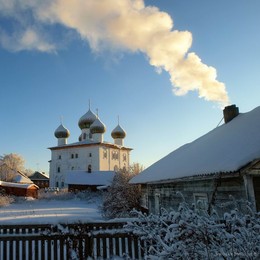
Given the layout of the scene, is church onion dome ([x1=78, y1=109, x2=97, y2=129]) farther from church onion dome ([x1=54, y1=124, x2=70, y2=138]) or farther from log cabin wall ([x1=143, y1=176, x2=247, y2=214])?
log cabin wall ([x1=143, y1=176, x2=247, y2=214])

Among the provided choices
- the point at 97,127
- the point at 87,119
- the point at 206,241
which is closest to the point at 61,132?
the point at 87,119

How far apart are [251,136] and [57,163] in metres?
66.4

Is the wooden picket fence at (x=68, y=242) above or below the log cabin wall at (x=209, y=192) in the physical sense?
below

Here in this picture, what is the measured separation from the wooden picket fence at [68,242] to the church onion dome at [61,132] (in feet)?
226

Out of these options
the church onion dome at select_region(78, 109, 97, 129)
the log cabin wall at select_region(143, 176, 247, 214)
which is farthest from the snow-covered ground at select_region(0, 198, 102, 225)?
the church onion dome at select_region(78, 109, 97, 129)

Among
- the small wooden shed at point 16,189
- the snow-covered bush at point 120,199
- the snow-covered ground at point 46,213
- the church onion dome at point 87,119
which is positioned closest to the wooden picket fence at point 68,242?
the snow-covered ground at point 46,213

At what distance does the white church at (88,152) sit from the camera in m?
68.8

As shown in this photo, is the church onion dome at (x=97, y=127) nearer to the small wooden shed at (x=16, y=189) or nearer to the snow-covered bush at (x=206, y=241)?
the small wooden shed at (x=16, y=189)

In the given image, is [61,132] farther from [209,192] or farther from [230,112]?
[209,192]

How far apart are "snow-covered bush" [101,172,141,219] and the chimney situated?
30.3 feet

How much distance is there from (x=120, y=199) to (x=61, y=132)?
5504cm

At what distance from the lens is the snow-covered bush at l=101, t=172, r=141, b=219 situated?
Answer: 22.0 metres

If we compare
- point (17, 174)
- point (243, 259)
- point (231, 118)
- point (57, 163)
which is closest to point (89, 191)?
point (17, 174)

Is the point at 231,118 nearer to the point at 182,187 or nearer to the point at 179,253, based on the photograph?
the point at 182,187
